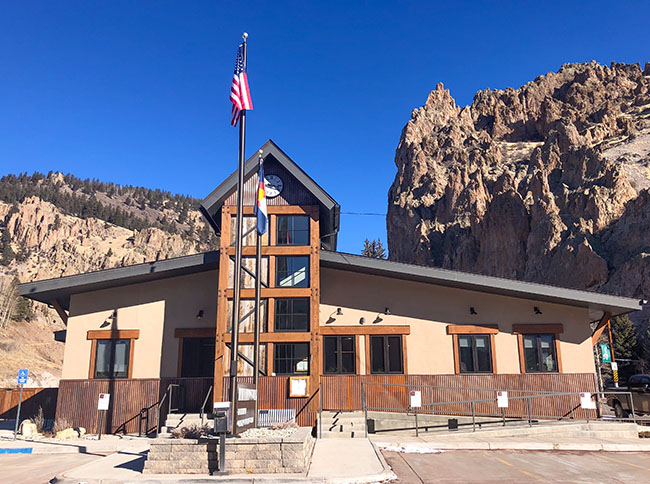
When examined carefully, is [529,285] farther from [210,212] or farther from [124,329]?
[124,329]

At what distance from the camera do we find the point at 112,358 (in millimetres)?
20469

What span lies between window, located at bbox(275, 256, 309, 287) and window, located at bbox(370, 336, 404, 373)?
→ 375 cm

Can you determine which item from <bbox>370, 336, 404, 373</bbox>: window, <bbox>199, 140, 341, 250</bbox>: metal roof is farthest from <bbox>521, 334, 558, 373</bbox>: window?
<bbox>199, 140, 341, 250</bbox>: metal roof

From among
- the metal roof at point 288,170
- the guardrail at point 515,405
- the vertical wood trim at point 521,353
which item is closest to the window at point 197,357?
the metal roof at point 288,170

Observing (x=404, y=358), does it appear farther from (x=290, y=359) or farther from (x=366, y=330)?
(x=290, y=359)

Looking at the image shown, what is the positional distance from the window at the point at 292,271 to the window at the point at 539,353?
9.03 metres

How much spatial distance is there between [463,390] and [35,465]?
1439cm

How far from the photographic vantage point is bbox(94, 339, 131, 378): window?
20359 millimetres

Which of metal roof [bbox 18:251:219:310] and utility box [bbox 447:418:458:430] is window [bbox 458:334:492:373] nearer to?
utility box [bbox 447:418:458:430]

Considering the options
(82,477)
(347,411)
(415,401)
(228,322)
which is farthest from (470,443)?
(82,477)

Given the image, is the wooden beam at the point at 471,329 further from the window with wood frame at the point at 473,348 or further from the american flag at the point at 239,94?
the american flag at the point at 239,94

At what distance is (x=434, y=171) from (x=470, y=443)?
377 ft

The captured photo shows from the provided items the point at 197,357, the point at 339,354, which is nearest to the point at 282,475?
the point at 339,354

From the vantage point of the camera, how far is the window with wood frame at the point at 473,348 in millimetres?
20344
